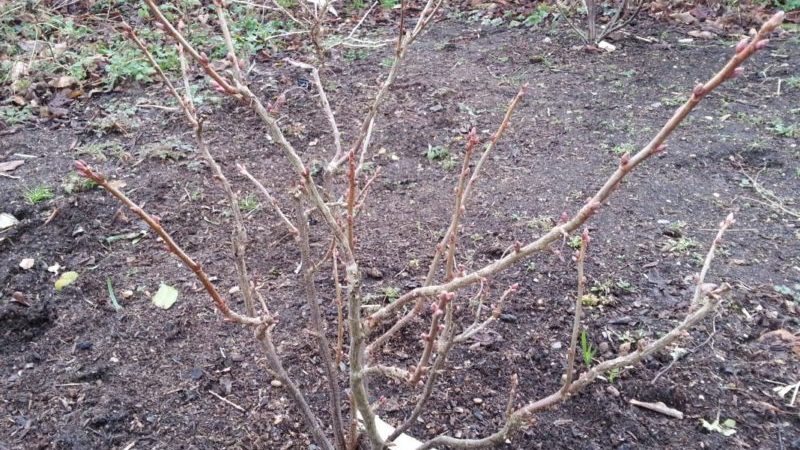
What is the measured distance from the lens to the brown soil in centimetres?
186

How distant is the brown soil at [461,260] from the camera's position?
1.86 metres

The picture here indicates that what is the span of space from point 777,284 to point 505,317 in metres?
1.07

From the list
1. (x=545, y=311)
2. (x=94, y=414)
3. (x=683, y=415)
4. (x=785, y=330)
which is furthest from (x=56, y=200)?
(x=785, y=330)

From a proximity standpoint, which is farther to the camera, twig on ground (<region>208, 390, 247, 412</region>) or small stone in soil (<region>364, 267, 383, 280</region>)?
small stone in soil (<region>364, 267, 383, 280</region>)

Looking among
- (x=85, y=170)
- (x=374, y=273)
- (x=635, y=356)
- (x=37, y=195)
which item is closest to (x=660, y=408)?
(x=635, y=356)

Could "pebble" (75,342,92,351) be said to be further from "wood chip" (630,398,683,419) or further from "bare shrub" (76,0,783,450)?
"wood chip" (630,398,683,419)

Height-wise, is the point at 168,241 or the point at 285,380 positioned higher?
the point at 168,241

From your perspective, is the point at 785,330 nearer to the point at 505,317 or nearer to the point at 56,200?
the point at 505,317

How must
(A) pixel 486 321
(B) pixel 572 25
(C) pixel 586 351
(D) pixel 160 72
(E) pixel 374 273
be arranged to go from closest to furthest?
(A) pixel 486 321 < (D) pixel 160 72 < (C) pixel 586 351 < (E) pixel 374 273 < (B) pixel 572 25

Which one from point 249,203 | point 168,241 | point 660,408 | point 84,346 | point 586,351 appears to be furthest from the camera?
point 249,203

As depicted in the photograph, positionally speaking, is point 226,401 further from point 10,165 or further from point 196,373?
point 10,165

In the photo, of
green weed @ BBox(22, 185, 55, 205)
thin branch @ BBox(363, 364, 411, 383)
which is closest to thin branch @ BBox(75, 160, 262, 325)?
thin branch @ BBox(363, 364, 411, 383)

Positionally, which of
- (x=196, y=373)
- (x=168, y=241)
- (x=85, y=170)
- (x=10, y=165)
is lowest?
(x=10, y=165)

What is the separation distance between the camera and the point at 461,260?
8.15ft
